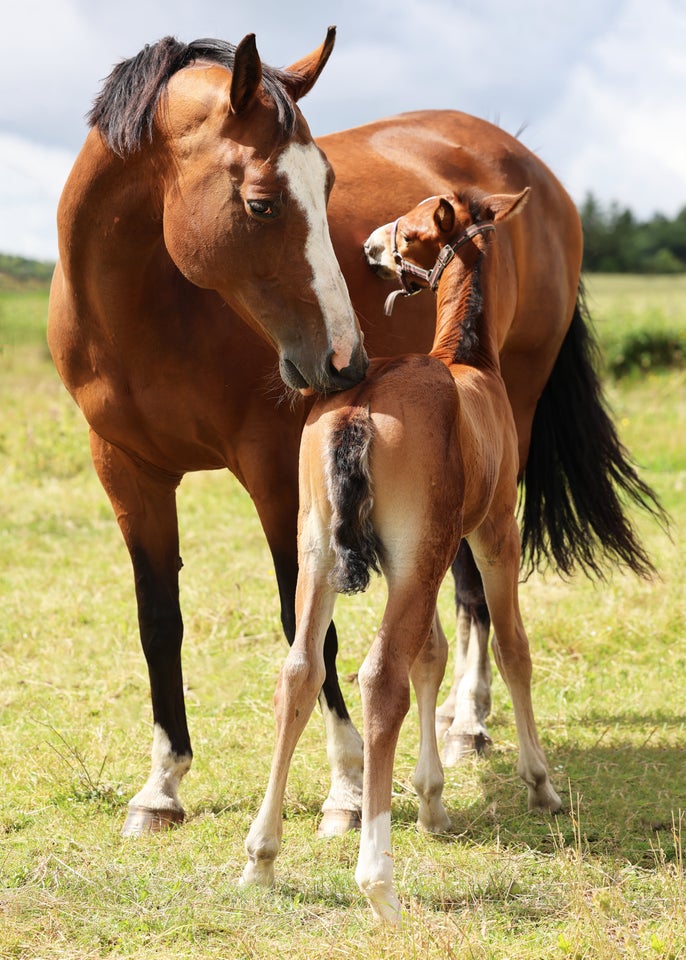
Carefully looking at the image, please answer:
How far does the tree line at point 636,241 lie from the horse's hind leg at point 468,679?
38955 millimetres

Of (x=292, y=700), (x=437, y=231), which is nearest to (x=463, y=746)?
(x=292, y=700)

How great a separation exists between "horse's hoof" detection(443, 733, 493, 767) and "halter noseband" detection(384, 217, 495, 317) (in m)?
1.85

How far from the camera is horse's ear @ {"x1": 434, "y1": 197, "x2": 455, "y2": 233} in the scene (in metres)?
3.38

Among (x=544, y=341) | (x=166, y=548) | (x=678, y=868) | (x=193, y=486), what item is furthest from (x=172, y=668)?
(x=193, y=486)

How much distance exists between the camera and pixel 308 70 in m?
3.19

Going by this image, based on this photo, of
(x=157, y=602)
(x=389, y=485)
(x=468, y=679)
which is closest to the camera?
(x=389, y=485)

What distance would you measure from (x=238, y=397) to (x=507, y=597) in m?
1.09

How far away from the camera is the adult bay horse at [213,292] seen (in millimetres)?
2955

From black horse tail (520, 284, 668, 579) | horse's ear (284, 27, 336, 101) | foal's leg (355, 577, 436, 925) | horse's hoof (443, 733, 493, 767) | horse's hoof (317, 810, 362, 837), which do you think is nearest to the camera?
foal's leg (355, 577, 436, 925)

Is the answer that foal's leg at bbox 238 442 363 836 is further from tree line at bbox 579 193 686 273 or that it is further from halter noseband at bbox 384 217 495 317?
tree line at bbox 579 193 686 273

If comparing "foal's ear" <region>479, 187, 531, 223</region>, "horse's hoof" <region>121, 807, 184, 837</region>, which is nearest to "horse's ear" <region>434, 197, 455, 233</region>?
"foal's ear" <region>479, 187, 531, 223</region>

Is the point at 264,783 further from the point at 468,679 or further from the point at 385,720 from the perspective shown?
the point at 385,720

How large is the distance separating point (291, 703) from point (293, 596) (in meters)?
0.79

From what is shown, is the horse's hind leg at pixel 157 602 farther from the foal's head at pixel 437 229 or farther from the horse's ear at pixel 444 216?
the horse's ear at pixel 444 216
